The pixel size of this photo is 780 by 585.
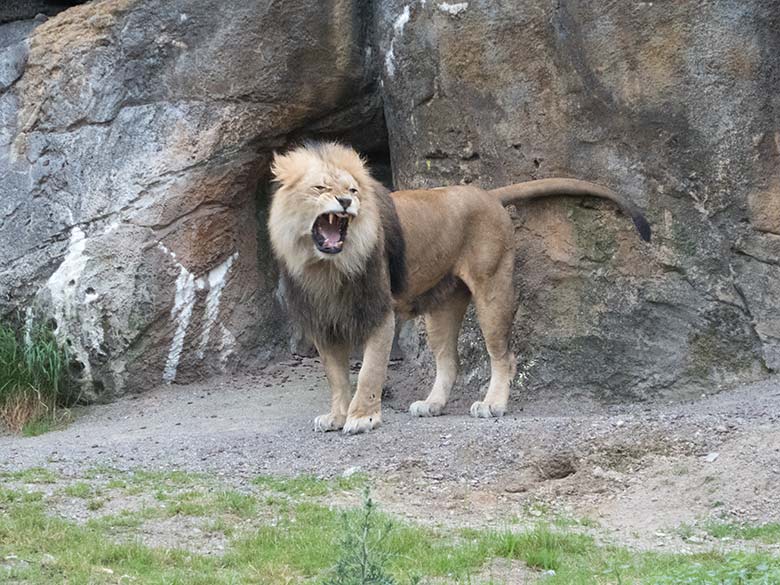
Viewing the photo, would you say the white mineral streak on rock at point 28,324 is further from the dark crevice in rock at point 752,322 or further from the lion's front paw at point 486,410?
the dark crevice in rock at point 752,322

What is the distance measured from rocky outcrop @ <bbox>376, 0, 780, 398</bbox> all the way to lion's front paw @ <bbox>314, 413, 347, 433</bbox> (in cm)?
181

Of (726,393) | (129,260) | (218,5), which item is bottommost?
(726,393)

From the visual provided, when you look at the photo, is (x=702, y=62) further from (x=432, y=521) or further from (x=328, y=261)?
(x=432, y=521)

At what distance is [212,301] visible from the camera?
10.2 m

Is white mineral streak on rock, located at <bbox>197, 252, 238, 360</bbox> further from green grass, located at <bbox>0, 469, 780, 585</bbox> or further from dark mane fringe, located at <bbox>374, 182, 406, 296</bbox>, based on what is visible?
green grass, located at <bbox>0, 469, 780, 585</bbox>

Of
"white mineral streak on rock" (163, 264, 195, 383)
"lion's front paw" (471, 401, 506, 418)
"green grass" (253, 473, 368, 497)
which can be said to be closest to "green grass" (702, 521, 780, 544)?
"green grass" (253, 473, 368, 497)

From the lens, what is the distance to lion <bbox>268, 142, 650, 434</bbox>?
7926mm

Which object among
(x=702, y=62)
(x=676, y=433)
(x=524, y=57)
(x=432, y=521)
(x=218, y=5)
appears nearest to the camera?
(x=432, y=521)

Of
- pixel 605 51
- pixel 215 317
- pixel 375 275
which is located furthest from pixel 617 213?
pixel 215 317

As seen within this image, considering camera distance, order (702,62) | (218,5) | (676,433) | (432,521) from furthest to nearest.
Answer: (218,5), (702,62), (676,433), (432,521)

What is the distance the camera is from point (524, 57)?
911 cm

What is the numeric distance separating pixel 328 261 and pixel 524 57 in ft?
7.43

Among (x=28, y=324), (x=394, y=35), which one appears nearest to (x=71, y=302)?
(x=28, y=324)

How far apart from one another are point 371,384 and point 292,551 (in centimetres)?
279
